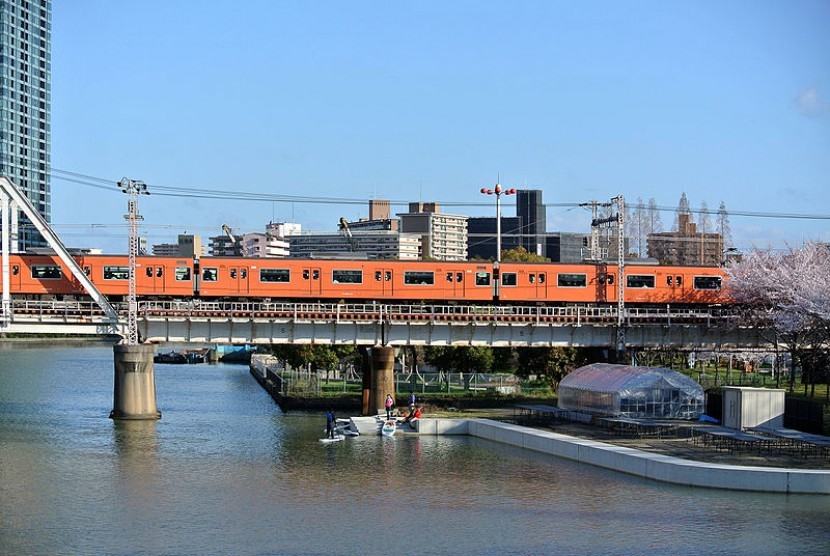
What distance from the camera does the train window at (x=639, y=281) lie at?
74.9 m

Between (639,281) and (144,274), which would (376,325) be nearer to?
(144,274)

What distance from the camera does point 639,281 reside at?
2960 inches

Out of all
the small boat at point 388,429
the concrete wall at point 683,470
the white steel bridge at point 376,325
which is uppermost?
the white steel bridge at point 376,325

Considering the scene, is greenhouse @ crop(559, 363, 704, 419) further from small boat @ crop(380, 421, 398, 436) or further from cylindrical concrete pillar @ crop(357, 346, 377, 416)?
cylindrical concrete pillar @ crop(357, 346, 377, 416)

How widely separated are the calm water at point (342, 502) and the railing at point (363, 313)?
8.01 m

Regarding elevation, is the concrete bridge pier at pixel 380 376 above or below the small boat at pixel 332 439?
above

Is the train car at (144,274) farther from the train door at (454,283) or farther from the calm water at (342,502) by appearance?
the train door at (454,283)

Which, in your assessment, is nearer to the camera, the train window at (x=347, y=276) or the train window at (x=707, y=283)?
the train window at (x=347, y=276)

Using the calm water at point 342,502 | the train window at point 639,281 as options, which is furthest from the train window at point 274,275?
the train window at point 639,281

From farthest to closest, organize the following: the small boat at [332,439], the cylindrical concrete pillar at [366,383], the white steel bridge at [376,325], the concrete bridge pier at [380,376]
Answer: the cylindrical concrete pillar at [366,383]
the concrete bridge pier at [380,376]
the white steel bridge at [376,325]
the small boat at [332,439]

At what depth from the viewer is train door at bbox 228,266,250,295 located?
71062 millimetres

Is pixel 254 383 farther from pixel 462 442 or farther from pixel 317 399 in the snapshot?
pixel 462 442

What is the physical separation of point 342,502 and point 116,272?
112ft

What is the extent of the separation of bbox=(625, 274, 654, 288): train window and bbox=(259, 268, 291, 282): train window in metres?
21.0
